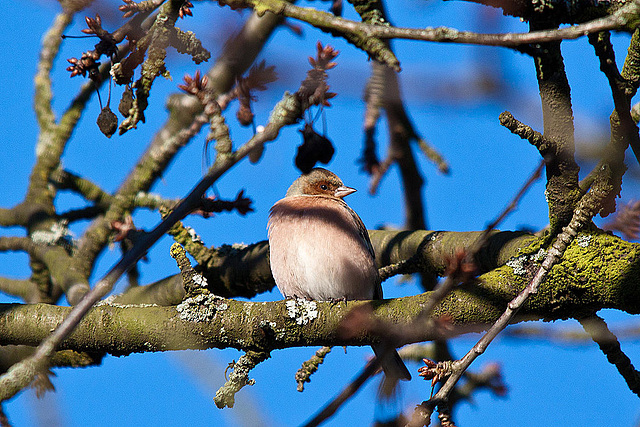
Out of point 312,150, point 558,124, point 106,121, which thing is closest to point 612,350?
point 558,124

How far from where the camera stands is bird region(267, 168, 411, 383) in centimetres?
534

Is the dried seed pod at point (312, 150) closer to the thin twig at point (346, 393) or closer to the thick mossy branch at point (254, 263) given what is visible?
the thin twig at point (346, 393)

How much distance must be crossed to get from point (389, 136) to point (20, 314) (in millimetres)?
3788

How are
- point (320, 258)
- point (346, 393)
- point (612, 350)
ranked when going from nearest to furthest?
point (346, 393) < point (612, 350) < point (320, 258)

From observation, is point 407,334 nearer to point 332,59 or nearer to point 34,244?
point 332,59

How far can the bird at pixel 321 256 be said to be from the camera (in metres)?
5.34

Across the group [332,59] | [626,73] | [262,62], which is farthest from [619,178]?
[262,62]

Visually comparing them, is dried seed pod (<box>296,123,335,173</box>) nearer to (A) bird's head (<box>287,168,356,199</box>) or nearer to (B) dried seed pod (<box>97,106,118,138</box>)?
(B) dried seed pod (<box>97,106,118,138</box>)

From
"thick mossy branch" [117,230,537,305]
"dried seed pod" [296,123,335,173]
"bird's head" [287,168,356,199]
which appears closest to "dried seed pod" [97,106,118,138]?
"dried seed pod" [296,123,335,173]

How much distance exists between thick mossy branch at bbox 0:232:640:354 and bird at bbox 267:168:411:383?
5.47 ft

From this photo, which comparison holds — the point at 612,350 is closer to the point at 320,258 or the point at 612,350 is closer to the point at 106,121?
the point at 320,258

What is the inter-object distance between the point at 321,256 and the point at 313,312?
1.88 m

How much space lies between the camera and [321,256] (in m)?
5.41

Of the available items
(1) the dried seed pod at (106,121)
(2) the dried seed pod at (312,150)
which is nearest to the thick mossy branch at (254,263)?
(2) the dried seed pod at (312,150)
